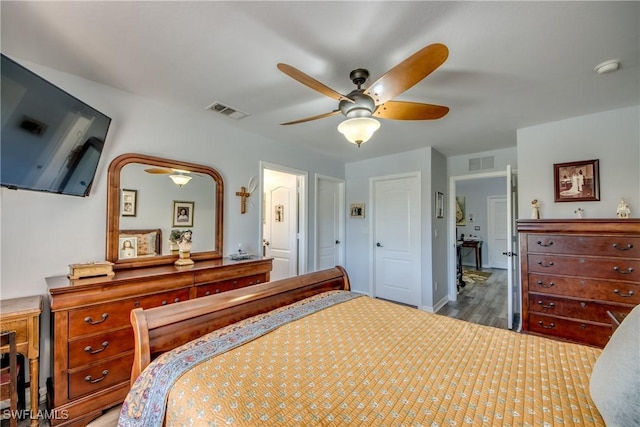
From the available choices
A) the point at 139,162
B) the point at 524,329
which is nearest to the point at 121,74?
the point at 139,162

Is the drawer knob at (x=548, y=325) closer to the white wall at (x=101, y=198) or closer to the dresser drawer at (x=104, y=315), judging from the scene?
the white wall at (x=101, y=198)

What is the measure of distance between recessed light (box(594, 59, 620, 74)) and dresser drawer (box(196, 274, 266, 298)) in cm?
A: 329

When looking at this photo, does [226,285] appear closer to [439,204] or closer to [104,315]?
[104,315]

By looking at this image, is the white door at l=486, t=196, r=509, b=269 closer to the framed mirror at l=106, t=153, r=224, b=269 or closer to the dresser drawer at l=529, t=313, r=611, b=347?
the dresser drawer at l=529, t=313, r=611, b=347

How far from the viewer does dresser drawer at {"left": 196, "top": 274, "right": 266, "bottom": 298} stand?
2.37m

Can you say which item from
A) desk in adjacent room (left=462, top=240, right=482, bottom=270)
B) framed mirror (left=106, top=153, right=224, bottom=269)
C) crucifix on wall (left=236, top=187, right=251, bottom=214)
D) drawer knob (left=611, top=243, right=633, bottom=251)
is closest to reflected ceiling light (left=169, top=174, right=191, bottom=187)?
framed mirror (left=106, top=153, right=224, bottom=269)

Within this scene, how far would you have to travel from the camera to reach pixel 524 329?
2670 mm

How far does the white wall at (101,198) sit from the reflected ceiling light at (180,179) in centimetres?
19

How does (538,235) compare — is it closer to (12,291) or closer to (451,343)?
(451,343)

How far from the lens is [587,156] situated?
2787 millimetres

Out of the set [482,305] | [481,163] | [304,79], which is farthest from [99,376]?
[481,163]

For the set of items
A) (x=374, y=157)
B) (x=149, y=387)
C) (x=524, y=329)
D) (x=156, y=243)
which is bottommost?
(x=524, y=329)

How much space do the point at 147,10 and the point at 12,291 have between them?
A: 2019 millimetres

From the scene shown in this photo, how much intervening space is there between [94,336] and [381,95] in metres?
2.45
